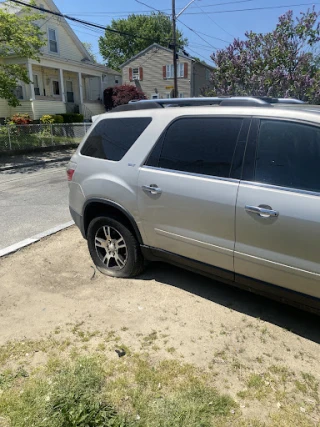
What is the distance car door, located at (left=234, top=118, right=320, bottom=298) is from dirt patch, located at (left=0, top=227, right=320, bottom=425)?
0.56 meters

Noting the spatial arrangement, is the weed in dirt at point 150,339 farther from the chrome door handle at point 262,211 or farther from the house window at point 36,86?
the house window at point 36,86

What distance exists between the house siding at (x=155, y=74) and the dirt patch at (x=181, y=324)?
33.3 m

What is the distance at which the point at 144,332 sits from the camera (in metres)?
2.86

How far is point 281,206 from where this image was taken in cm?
240

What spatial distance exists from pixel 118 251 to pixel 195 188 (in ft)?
4.47

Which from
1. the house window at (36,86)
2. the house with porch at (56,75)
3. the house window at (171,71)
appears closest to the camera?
the house with porch at (56,75)

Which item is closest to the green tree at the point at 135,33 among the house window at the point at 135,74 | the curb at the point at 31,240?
the house window at the point at 135,74

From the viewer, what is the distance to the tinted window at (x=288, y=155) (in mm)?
2377

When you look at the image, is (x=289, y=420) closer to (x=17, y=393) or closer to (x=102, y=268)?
(x=17, y=393)

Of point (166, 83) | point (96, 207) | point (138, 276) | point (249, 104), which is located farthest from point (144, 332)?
point (166, 83)

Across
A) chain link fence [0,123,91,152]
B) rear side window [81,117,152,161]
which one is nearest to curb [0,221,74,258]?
rear side window [81,117,152,161]

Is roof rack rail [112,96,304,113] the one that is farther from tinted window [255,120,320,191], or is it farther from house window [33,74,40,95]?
house window [33,74,40,95]

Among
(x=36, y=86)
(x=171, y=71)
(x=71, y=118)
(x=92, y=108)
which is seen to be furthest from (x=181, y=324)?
(x=171, y=71)

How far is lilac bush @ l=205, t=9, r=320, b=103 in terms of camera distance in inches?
455
